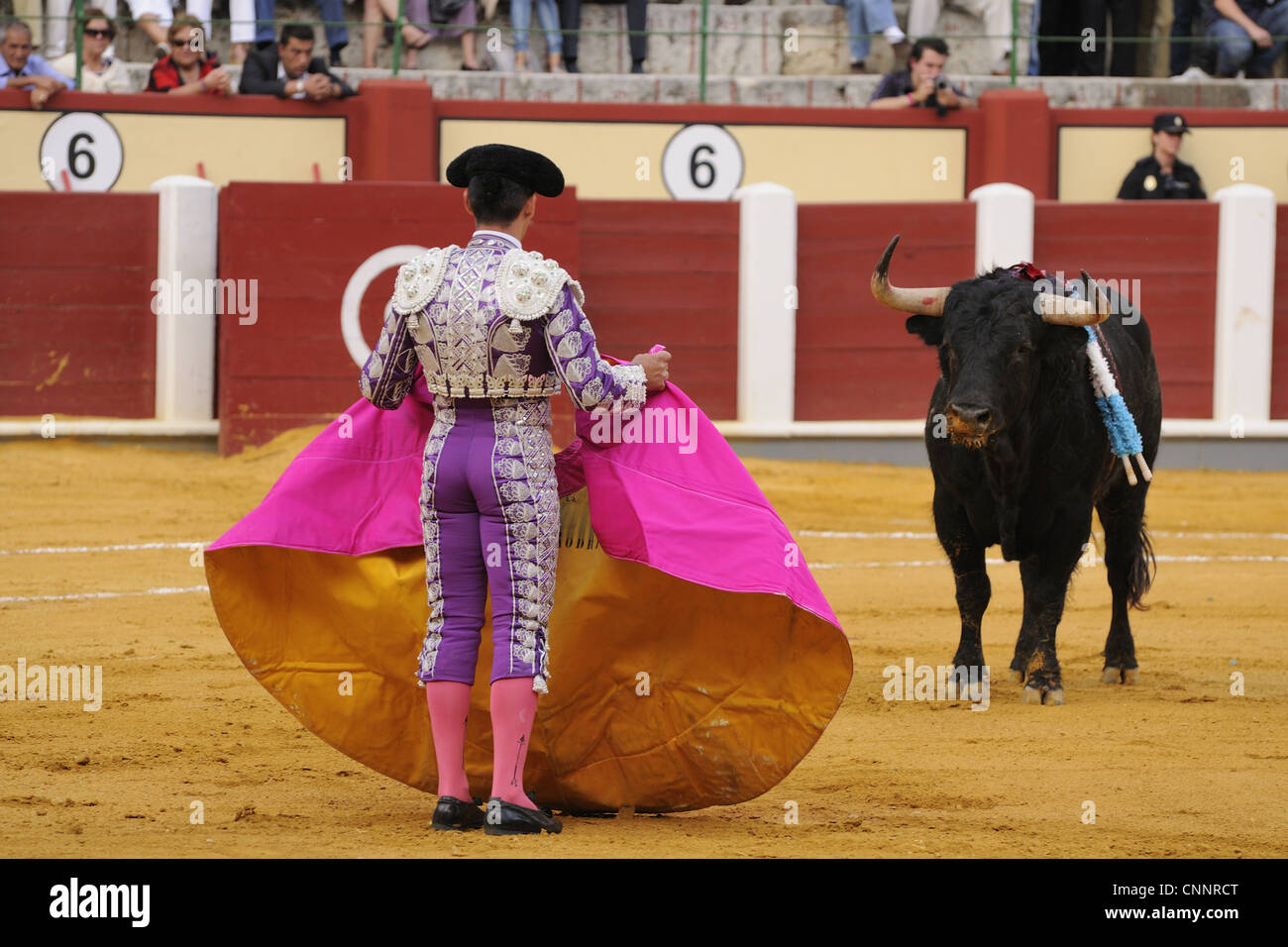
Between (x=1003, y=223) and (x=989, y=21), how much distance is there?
7.02 feet

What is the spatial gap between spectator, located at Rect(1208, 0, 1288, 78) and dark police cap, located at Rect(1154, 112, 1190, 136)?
1127mm

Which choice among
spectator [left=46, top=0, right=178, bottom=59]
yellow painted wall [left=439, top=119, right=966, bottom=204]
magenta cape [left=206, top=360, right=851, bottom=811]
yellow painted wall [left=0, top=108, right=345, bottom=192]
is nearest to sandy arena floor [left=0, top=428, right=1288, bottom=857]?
magenta cape [left=206, top=360, right=851, bottom=811]

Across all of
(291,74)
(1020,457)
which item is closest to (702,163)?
(291,74)

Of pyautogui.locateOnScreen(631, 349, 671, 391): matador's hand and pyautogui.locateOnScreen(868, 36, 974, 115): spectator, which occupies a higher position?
pyautogui.locateOnScreen(868, 36, 974, 115): spectator

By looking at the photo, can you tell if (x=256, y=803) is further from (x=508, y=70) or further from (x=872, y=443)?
(x=508, y=70)

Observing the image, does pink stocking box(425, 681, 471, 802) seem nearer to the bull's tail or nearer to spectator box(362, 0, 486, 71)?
the bull's tail

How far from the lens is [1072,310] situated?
4508mm

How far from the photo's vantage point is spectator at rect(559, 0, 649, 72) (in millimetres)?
10852

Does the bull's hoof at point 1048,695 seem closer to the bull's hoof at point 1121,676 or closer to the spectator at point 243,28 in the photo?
the bull's hoof at point 1121,676

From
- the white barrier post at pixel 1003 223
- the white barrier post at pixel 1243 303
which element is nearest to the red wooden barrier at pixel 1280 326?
the white barrier post at pixel 1243 303

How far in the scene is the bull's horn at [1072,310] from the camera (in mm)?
4500

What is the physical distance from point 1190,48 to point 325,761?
9.50 metres

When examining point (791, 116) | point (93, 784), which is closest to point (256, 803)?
point (93, 784)

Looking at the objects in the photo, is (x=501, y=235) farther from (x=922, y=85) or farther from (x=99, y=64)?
(x=922, y=85)
